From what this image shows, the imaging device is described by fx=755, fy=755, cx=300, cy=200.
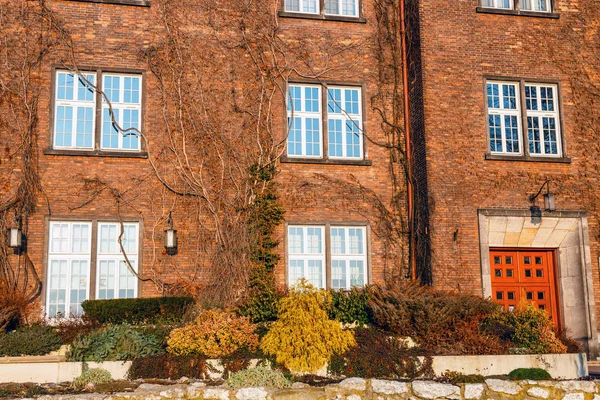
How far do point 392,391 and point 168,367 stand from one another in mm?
4483

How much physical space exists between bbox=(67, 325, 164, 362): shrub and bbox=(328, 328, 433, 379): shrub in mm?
3246

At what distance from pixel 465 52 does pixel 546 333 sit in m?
6.95

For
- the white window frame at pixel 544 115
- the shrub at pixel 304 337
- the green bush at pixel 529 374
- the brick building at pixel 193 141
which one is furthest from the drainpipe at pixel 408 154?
the green bush at pixel 529 374

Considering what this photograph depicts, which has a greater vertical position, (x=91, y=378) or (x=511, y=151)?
(x=511, y=151)

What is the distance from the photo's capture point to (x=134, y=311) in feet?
48.9

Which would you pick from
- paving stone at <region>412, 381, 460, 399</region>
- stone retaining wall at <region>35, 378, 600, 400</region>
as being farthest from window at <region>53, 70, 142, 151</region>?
paving stone at <region>412, 381, 460, 399</region>

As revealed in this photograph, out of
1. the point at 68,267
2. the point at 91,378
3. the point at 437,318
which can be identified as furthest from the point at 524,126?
the point at 91,378

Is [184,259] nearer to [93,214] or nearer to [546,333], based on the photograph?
[93,214]

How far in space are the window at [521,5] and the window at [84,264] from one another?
10.0 m

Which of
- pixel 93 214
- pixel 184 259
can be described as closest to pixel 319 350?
pixel 184 259

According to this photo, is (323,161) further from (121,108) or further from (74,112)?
(74,112)

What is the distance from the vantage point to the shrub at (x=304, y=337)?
1223cm

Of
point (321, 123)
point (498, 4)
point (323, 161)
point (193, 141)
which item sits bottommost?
point (323, 161)

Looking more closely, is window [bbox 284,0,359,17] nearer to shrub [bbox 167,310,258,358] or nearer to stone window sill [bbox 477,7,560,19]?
stone window sill [bbox 477,7,560,19]
